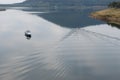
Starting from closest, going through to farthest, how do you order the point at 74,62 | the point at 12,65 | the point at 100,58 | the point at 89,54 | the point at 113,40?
1. the point at 12,65
2. the point at 74,62
3. the point at 100,58
4. the point at 89,54
5. the point at 113,40

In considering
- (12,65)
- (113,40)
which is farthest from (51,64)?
(113,40)

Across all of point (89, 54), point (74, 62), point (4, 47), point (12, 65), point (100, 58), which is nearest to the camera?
point (12, 65)

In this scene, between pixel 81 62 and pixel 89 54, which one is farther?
pixel 89 54

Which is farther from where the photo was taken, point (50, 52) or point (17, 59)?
point (50, 52)

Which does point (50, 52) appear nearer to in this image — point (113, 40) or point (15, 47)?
point (15, 47)

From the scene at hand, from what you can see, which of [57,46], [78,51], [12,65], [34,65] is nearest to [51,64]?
[34,65]

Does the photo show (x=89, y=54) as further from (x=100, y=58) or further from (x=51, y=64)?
(x=51, y=64)

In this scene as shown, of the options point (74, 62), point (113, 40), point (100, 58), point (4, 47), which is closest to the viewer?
point (74, 62)

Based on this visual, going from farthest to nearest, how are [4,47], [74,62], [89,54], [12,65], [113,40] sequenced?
[113,40] < [4,47] < [89,54] < [74,62] < [12,65]
